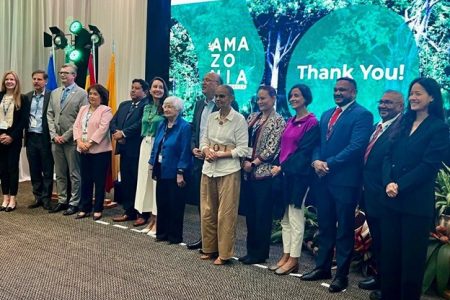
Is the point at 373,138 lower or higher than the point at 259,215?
higher

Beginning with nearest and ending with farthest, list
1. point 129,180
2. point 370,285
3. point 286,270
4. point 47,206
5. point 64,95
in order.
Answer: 1. point 370,285
2. point 286,270
3. point 129,180
4. point 64,95
5. point 47,206

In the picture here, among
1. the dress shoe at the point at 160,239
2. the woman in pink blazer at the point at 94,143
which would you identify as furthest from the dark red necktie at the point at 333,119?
the woman in pink blazer at the point at 94,143

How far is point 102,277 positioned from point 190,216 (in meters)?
2.31

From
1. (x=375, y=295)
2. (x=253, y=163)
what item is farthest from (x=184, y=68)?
(x=375, y=295)

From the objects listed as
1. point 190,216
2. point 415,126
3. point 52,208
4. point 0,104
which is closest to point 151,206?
point 190,216

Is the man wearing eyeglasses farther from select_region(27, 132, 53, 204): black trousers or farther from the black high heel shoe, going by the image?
the black high heel shoe

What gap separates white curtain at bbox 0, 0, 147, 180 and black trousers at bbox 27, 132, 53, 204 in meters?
1.97

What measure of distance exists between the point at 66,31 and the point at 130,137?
3668mm

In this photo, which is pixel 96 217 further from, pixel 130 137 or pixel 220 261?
pixel 220 261

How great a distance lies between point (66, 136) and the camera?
5.24 m

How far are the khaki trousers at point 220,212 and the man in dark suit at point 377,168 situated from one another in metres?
0.99

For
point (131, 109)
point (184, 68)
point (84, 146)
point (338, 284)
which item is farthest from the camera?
point (184, 68)

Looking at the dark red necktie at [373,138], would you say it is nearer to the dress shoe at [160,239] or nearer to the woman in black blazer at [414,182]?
the woman in black blazer at [414,182]

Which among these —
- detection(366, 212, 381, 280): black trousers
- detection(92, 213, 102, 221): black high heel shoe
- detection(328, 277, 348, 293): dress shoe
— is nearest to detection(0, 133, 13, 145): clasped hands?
detection(92, 213, 102, 221): black high heel shoe
